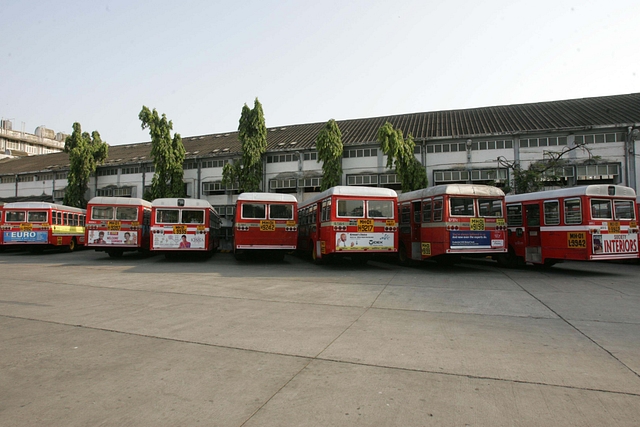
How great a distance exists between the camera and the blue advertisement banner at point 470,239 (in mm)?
13633

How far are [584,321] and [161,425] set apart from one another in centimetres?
652

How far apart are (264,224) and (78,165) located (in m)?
29.1

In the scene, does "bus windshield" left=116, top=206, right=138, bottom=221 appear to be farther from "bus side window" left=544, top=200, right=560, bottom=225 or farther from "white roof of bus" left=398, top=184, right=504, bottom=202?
"bus side window" left=544, top=200, right=560, bottom=225

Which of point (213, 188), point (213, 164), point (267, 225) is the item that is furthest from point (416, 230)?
point (213, 164)

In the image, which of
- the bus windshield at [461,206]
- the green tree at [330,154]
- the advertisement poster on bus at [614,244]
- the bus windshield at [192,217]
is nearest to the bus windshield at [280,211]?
the bus windshield at [192,217]

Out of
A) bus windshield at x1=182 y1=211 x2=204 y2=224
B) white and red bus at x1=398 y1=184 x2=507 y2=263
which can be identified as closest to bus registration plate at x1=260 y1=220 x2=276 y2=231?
bus windshield at x1=182 y1=211 x2=204 y2=224

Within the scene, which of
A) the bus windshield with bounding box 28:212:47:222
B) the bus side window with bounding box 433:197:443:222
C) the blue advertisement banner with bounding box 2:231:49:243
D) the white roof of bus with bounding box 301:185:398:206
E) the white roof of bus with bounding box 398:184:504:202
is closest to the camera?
the white roof of bus with bounding box 398:184:504:202

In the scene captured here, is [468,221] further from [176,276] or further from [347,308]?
[176,276]

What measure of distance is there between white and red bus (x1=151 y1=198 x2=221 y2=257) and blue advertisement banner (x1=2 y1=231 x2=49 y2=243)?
932cm

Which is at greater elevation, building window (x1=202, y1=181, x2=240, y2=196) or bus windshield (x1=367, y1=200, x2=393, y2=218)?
building window (x1=202, y1=181, x2=240, y2=196)

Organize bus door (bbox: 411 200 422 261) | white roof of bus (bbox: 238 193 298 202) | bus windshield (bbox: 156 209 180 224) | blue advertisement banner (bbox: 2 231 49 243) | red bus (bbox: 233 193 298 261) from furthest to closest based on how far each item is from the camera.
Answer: blue advertisement banner (bbox: 2 231 49 243) < bus windshield (bbox: 156 209 180 224) < white roof of bus (bbox: 238 193 298 202) < red bus (bbox: 233 193 298 261) < bus door (bbox: 411 200 422 261)

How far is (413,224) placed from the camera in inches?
630

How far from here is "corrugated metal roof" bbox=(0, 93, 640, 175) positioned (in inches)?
1115

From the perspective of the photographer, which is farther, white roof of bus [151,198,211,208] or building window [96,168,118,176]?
building window [96,168,118,176]
